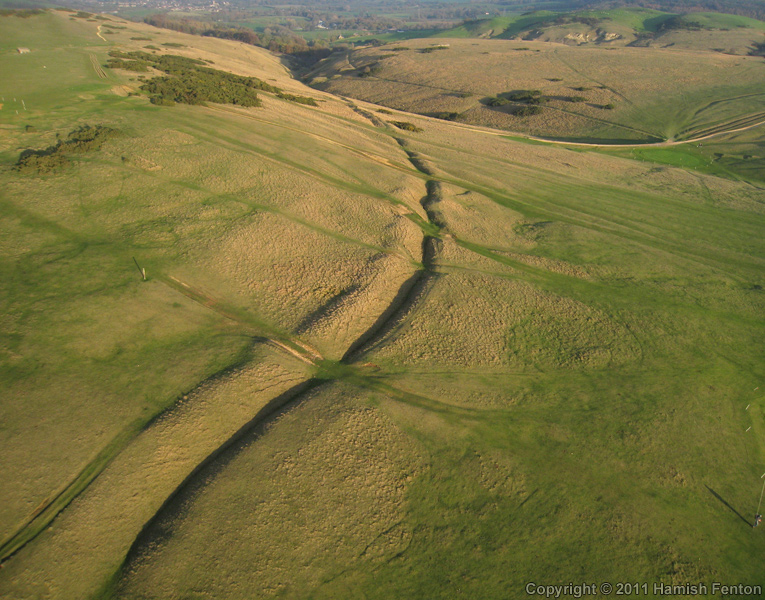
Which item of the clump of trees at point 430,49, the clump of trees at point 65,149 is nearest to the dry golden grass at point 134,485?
the clump of trees at point 65,149

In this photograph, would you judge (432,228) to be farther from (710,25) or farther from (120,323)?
(710,25)

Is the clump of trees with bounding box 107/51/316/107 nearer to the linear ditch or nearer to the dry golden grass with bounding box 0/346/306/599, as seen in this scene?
the linear ditch

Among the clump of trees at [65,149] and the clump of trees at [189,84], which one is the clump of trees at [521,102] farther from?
the clump of trees at [65,149]

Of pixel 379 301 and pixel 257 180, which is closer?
pixel 379 301

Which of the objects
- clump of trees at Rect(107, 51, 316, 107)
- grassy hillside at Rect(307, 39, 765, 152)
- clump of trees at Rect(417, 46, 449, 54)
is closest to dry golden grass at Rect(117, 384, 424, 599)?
clump of trees at Rect(107, 51, 316, 107)

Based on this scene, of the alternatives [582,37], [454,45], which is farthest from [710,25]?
[454,45]

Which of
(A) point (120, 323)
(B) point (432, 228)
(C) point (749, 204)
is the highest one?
(A) point (120, 323)

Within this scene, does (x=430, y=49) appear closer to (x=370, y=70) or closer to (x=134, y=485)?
(x=370, y=70)
